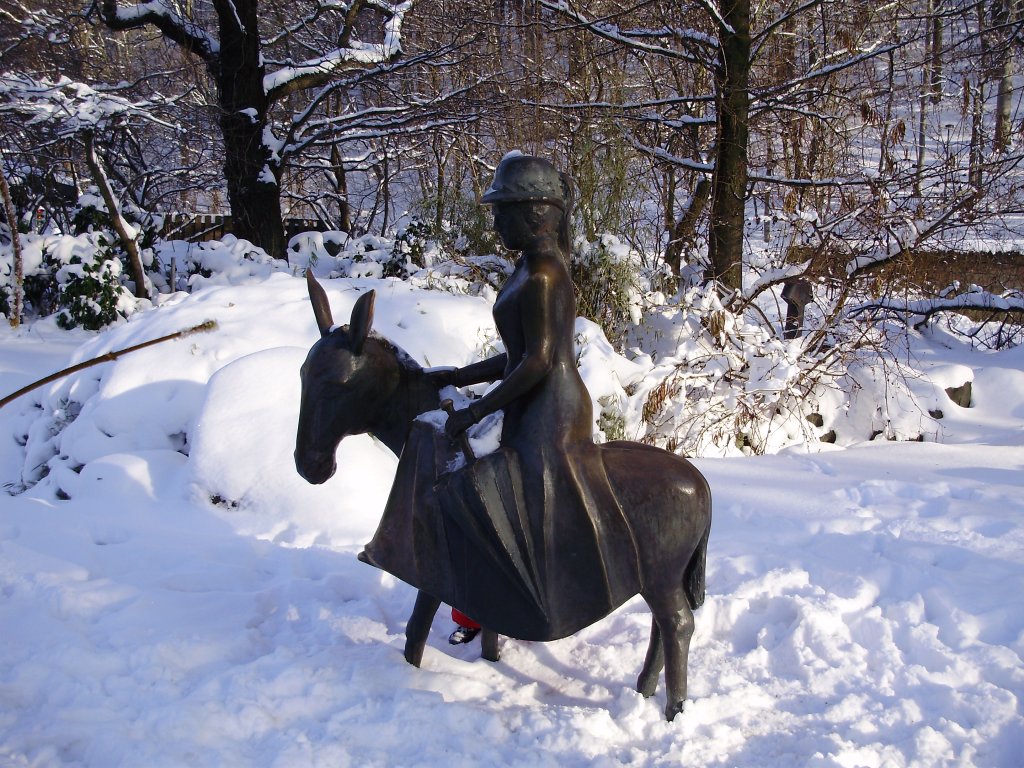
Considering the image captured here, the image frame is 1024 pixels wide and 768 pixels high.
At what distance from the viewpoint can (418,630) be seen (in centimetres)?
275

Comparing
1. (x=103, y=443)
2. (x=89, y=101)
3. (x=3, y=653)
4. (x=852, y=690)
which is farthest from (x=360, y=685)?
(x=89, y=101)

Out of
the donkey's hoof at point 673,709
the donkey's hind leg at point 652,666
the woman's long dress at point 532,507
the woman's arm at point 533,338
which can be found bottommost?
the donkey's hoof at point 673,709

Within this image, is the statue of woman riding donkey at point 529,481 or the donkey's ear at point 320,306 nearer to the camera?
Result: the statue of woman riding donkey at point 529,481

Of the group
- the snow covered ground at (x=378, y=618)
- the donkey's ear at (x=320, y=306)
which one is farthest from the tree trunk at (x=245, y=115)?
the donkey's ear at (x=320, y=306)

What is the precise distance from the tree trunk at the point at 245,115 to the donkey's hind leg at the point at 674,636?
8.72 m

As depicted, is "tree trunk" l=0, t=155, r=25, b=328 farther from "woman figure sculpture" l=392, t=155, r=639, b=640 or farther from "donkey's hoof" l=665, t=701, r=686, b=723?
"donkey's hoof" l=665, t=701, r=686, b=723

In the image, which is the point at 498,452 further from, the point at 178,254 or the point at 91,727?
the point at 178,254

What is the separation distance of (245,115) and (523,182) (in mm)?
8474

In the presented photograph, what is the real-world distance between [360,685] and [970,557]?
105 inches

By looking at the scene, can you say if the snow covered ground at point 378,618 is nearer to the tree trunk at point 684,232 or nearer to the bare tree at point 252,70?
the tree trunk at point 684,232

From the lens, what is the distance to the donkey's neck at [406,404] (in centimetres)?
256

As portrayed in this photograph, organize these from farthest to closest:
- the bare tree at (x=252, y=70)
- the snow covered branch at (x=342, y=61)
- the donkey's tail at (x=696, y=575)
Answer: the snow covered branch at (x=342, y=61) → the bare tree at (x=252, y=70) → the donkey's tail at (x=696, y=575)

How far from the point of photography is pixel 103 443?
191 inches

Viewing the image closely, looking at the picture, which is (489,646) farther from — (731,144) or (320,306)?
(731,144)
